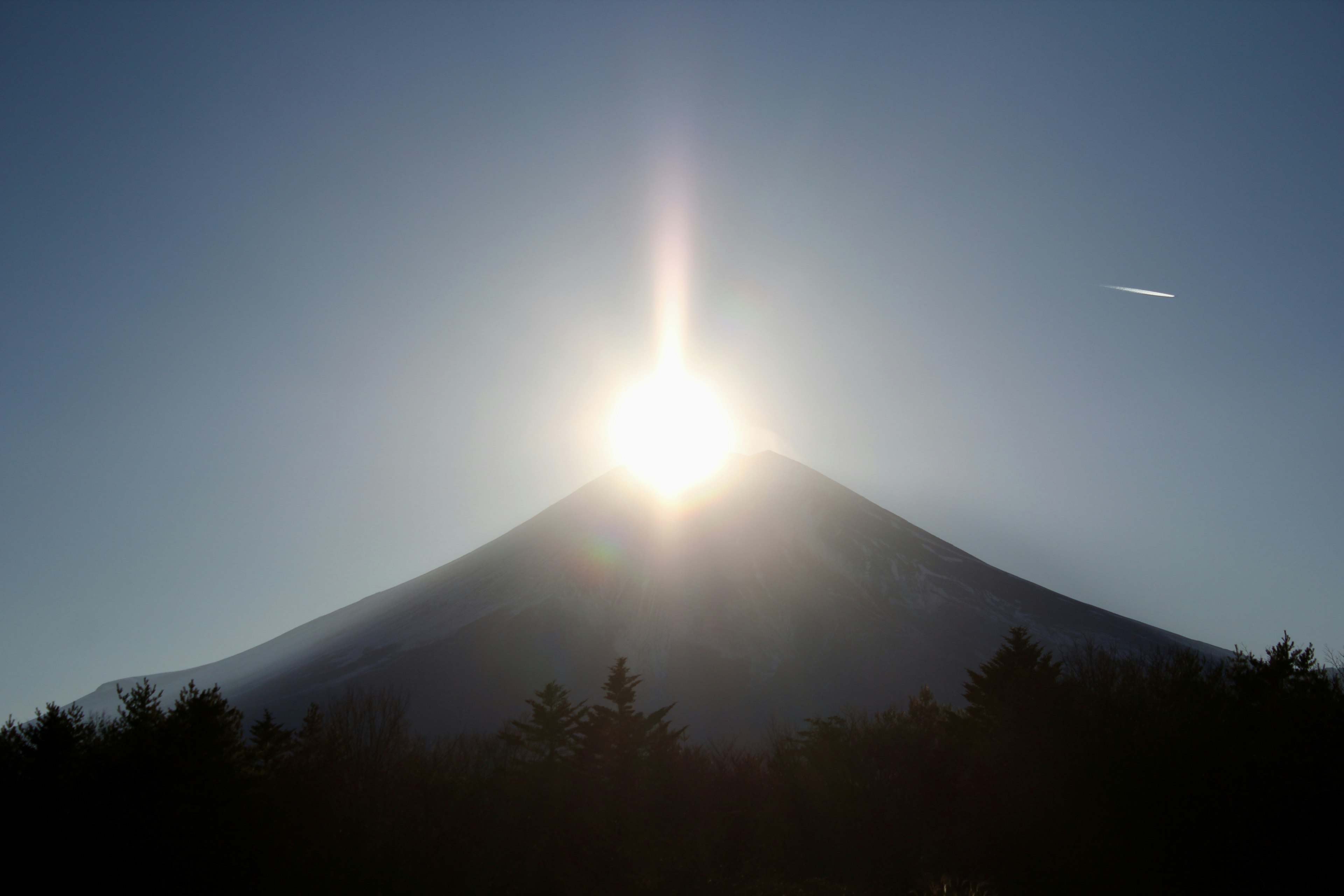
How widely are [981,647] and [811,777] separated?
112 m

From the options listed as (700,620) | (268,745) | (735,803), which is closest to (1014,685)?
(735,803)

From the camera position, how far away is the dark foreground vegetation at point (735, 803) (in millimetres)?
20984

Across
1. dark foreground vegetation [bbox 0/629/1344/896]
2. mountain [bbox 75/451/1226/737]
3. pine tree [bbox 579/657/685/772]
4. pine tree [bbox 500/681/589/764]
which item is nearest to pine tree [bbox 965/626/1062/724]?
dark foreground vegetation [bbox 0/629/1344/896]

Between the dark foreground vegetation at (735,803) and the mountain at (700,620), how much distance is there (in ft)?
235

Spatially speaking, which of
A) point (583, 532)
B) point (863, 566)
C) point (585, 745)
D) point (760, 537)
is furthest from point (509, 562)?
point (585, 745)

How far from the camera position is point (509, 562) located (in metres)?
161

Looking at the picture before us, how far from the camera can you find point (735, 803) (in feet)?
112

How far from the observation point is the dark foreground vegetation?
2098 centimetres

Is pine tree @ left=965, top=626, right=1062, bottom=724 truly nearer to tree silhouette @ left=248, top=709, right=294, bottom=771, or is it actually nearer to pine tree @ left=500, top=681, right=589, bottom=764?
pine tree @ left=500, top=681, right=589, bottom=764

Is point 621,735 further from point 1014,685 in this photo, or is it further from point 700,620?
point 700,620

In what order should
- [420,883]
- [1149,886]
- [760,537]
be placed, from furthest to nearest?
1. [760,537]
2. [420,883]
3. [1149,886]

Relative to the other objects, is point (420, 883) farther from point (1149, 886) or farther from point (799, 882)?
point (1149, 886)

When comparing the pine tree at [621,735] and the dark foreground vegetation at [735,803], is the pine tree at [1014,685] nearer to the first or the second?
the dark foreground vegetation at [735,803]

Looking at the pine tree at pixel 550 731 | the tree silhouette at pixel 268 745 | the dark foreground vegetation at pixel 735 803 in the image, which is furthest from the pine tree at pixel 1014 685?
the tree silhouette at pixel 268 745
